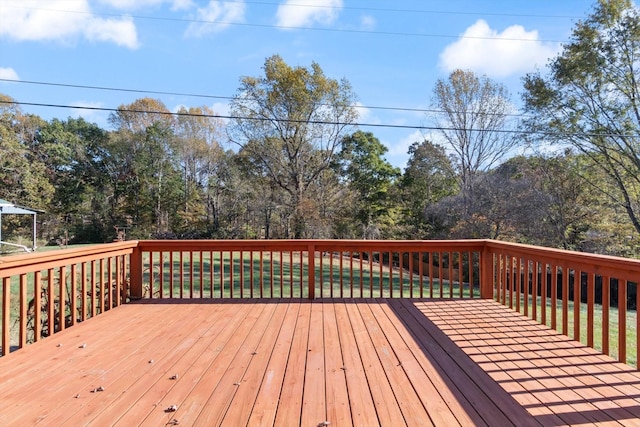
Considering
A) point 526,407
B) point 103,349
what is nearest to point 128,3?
point 103,349

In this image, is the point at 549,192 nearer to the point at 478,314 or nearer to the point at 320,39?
the point at 320,39

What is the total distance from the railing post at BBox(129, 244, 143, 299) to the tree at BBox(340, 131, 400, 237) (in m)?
13.0

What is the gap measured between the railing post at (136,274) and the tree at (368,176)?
13035 mm

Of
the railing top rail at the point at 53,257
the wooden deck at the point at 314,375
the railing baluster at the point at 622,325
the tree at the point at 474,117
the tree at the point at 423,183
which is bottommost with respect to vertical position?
the wooden deck at the point at 314,375

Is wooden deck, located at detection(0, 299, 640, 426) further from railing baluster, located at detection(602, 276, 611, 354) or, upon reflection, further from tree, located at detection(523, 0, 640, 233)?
tree, located at detection(523, 0, 640, 233)

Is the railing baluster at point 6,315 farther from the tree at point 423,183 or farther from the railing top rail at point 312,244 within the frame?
the tree at point 423,183

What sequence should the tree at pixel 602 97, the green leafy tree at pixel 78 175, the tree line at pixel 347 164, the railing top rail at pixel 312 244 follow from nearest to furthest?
1. the railing top rail at pixel 312 244
2. the tree at pixel 602 97
3. the tree line at pixel 347 164
4. the green leafy tree at pixel 78 175

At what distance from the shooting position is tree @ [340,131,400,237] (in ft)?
58.0

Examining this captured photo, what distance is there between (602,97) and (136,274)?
13151 millimetres

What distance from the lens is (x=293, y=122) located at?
14656 mm

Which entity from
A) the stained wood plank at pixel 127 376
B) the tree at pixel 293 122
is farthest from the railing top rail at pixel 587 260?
the tree at pixel 293 122

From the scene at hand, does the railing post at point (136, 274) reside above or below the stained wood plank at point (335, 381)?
above

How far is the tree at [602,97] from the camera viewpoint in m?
10.5

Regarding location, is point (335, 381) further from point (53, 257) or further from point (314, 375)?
point (53, 257)
